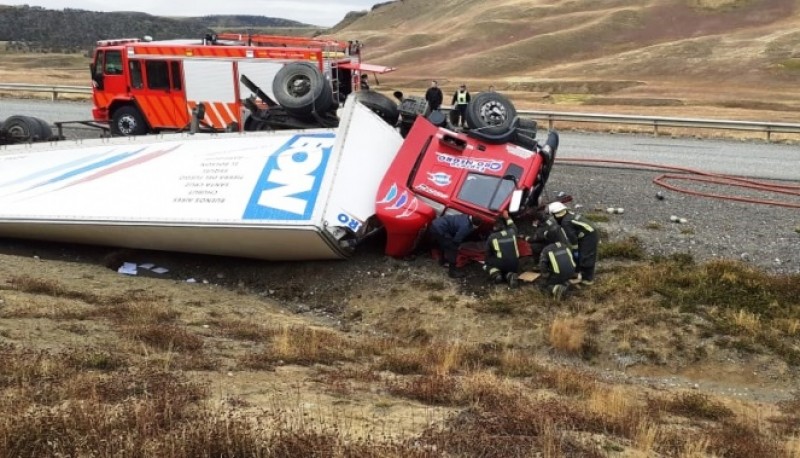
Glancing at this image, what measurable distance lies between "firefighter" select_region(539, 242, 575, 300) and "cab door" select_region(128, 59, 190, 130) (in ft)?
36.8

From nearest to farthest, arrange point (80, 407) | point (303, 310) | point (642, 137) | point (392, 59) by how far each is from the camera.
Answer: point (80, 407) < point (303, 310) < point (642, 137) < point (392, 59)

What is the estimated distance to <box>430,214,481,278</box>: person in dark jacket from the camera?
979 centimetres

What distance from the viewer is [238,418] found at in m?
4.40

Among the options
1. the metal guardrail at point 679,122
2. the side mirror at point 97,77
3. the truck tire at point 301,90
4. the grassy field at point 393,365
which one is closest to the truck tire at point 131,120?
the side mirror at point 97,77

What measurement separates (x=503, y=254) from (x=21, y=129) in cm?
1158

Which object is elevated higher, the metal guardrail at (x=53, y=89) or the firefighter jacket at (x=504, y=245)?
the metal guardrail at (x=53, y=89)

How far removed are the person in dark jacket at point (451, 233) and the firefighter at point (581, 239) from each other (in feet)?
4.05

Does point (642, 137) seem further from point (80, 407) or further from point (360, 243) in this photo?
point (80, 407)

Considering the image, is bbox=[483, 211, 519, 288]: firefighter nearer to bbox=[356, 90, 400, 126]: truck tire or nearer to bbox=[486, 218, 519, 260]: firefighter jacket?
bbox=[486, 218, 519, 260]: firefighter jacket

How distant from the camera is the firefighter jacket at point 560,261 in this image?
8.91 metres

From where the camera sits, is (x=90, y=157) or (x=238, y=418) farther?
(x=90, y=157)

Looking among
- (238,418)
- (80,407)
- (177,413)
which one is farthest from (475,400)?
(80,407)

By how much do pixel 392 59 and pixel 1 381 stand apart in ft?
257

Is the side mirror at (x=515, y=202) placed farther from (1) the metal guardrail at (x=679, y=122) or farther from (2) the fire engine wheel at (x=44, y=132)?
(1) the metal guardrail at (x=679, y=122)
